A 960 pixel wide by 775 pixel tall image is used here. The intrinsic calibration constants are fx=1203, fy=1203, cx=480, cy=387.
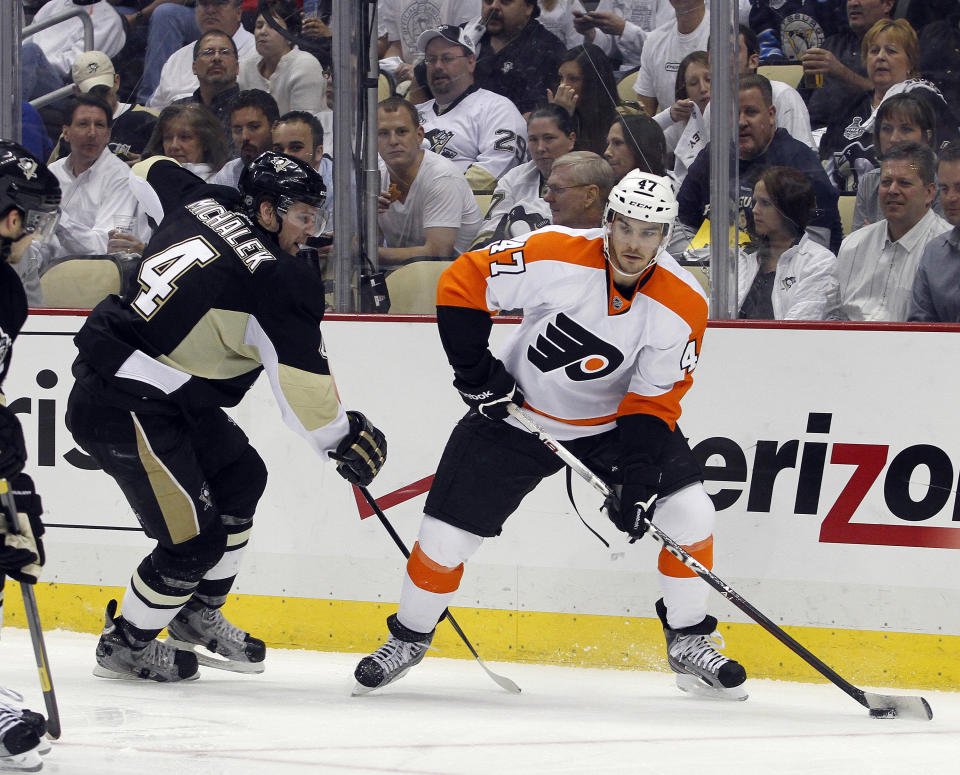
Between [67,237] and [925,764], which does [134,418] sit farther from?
[925,764]

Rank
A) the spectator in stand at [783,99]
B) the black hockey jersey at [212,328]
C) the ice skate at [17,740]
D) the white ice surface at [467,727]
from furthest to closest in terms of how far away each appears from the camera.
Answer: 1. the spectator in stand at [783,99]
2. the black hockey jersey at [212,328]
3. the white ice surface at [467,727]
4. the ice skate at [17,740]

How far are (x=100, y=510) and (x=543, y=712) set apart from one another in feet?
5.78

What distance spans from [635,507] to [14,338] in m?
1.47

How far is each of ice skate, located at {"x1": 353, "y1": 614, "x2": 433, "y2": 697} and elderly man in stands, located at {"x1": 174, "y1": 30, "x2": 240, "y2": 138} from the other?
1811 millimetres

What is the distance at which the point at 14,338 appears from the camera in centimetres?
229

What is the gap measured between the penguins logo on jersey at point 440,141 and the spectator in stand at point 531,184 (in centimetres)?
21

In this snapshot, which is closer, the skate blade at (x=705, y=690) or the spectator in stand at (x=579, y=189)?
the skate blade at (x=705, y=690)

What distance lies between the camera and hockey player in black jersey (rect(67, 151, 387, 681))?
9.43 feet

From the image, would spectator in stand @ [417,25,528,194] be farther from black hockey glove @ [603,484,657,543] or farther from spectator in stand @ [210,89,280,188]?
black hockey glove @ [603,484,657,543]

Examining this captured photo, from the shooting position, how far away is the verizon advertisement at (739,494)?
329cm

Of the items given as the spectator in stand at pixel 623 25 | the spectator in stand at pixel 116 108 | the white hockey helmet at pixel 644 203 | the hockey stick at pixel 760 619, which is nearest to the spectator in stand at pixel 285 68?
the spectator in stand at pixel 116 108

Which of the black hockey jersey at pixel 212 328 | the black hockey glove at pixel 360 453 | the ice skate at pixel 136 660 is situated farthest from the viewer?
the ice skate at pixel 136 660

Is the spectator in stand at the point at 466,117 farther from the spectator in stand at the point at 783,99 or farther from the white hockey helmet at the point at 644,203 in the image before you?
the white hockey helmet at the point at 644,203

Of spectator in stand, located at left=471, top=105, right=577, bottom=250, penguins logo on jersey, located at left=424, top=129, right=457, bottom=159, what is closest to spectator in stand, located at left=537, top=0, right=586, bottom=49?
spectator in stand, located at left=471, top=105, right=577, bottom=250
